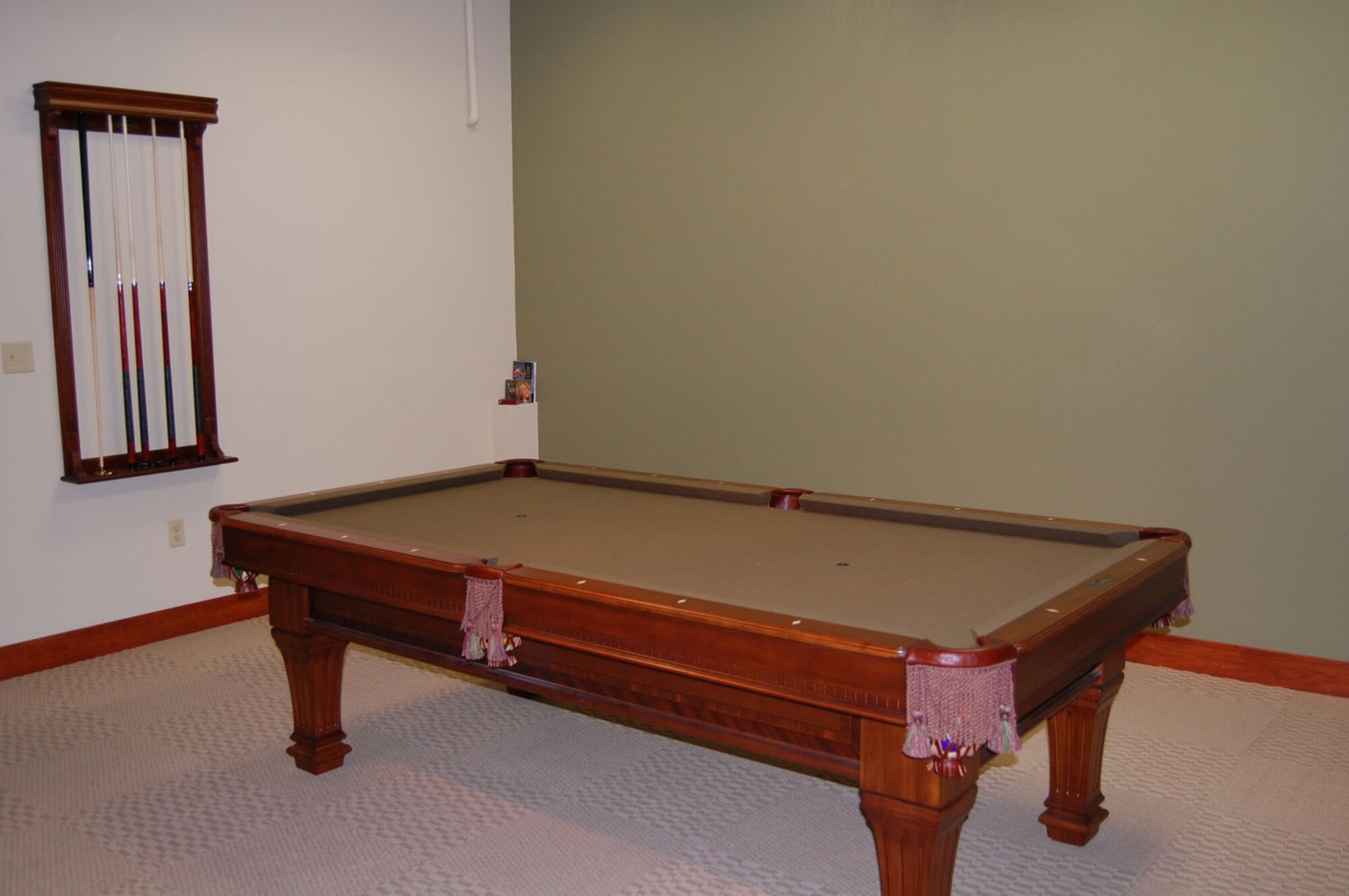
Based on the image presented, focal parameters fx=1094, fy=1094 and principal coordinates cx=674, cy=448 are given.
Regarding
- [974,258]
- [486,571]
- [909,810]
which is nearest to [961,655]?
[909,810]

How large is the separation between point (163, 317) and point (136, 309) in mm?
127

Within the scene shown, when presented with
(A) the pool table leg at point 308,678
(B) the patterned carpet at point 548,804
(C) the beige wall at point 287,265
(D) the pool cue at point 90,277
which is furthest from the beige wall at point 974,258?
(A) the pool table leg at point 308,678

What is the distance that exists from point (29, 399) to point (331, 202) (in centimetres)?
140

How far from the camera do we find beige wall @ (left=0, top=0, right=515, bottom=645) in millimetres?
3537

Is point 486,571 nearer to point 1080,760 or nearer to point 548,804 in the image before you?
point 548,804

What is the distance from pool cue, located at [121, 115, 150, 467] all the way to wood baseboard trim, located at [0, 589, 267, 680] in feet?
1.96

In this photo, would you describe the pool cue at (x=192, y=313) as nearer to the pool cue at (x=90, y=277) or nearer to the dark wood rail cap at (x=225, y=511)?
the pool cue at (x=90, y=277)

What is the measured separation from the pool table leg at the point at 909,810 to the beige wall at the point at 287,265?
2987 mm

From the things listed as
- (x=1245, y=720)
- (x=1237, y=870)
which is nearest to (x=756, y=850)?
(x=1237, y=870)

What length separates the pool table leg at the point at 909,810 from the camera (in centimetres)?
179

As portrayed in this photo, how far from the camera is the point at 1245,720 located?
320cm

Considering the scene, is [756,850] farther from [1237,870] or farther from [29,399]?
[29,399]

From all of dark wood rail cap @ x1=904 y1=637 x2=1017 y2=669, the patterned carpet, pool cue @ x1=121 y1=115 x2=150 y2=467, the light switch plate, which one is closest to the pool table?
dark wood rail cap @ x1=904 y1=637 x2=1017 y2=669

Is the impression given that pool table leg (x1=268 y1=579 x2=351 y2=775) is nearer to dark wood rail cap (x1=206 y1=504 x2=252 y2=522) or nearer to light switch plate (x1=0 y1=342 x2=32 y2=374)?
dark wood rail cap (x1=206 y1=504 x2=252 y2=522)
